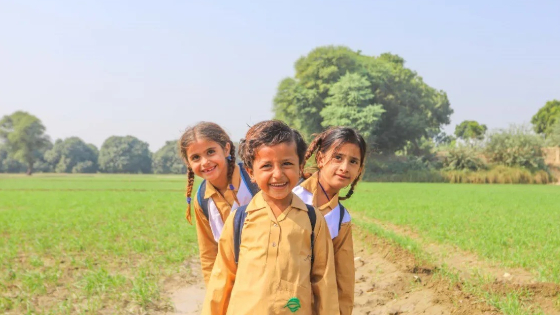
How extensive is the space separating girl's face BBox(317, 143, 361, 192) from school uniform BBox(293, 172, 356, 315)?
8 cm

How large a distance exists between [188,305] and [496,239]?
19.7 ft

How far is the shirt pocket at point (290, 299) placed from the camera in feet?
7.59

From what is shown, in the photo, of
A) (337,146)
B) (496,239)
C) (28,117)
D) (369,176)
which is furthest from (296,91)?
(28,117)

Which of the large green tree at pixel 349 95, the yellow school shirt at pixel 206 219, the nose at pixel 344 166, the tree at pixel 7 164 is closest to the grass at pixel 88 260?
the yellow school shirt at pixel 206 219

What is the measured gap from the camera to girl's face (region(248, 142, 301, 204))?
2.44 metres

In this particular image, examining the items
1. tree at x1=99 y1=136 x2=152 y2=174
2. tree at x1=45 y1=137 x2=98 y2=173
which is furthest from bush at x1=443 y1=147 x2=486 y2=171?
tree at x1=45 y1=137 x2=98 y2=173

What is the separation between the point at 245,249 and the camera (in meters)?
2.44

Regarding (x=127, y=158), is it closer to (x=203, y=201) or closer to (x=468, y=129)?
(x=468, y=129)

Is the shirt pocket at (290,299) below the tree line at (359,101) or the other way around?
below

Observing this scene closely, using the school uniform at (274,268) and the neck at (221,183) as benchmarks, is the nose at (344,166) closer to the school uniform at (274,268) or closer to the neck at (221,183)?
the school uniform at (274,268)

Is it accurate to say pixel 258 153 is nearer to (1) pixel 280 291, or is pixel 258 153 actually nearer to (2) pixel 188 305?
(1) pixel 280 291

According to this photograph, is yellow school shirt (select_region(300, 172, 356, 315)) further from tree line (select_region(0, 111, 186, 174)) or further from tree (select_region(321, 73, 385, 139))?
tree line (select_region(0, 111, 186, 174))

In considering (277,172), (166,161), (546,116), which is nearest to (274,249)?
(277,172)

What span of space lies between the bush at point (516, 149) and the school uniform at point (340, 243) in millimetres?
40101
